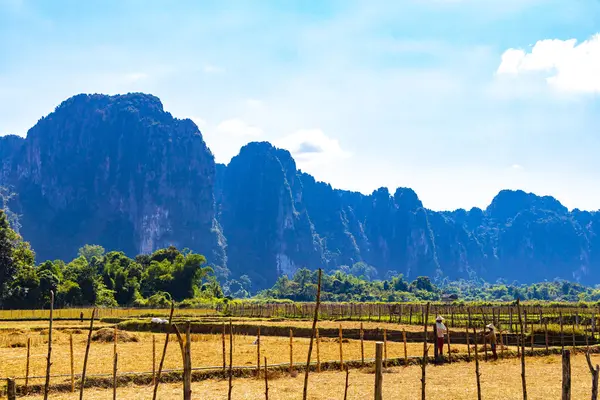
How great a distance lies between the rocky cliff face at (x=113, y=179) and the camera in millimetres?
173625

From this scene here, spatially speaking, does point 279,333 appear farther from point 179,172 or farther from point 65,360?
point 179,172

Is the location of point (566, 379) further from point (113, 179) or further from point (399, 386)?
point (113, 179)

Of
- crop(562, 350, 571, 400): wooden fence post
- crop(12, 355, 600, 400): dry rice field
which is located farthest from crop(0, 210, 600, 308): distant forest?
crop(562, 350, 571, 400): wooden fence post

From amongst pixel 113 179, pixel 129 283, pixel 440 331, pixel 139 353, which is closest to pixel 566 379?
pixel 440 331

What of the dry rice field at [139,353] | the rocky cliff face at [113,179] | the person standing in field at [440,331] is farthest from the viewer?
the rocky cliff face at [113,179]

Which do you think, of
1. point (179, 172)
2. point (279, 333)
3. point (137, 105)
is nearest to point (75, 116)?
point (137, 105)

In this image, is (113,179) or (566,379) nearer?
(566,379)

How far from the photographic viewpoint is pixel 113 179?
180500 mm

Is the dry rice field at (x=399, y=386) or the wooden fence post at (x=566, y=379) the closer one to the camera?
the wooden fence post at (x=566, y=379)

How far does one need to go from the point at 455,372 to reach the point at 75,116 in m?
189

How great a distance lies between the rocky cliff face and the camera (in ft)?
570

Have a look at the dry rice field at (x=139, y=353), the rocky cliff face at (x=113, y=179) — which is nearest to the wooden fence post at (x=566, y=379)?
the dry rice field at (x=139, y=353)

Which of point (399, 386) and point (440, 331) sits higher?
point (440, 331)

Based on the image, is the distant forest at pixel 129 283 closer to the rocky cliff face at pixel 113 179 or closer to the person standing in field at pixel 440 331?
the person standing in field at pixel 440 331
